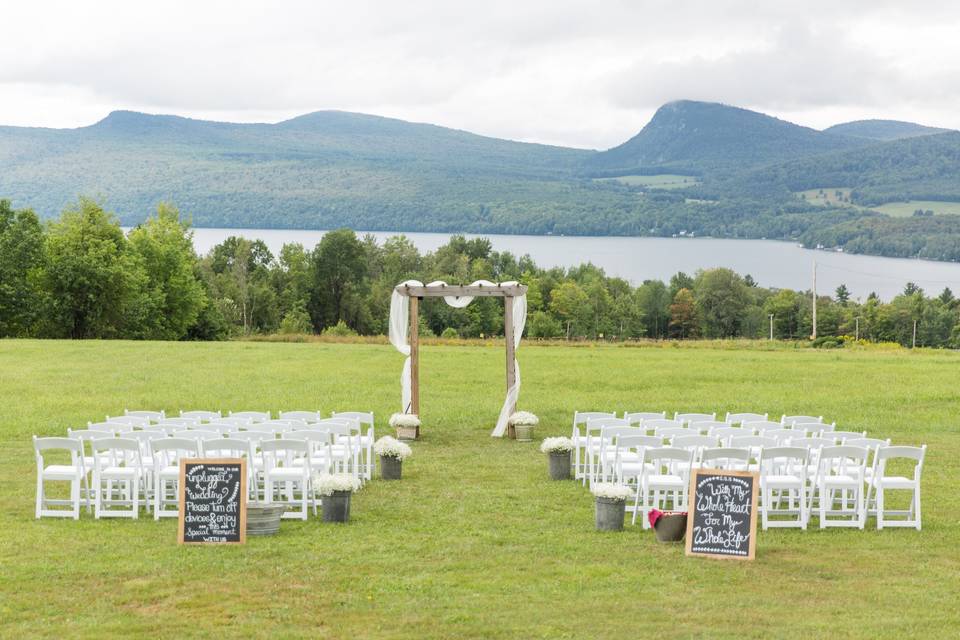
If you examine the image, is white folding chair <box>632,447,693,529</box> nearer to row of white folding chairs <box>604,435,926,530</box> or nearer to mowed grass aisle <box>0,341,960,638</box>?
row of white folding chairs <box>604,435,926,530</box>

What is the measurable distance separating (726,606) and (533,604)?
158 centimetres

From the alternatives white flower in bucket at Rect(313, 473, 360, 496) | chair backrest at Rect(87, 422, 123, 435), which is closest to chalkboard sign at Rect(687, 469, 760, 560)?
white flower in bucket at Rect(313, 473, 360, 496)

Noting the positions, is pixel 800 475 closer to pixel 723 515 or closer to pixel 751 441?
pixel 751 441

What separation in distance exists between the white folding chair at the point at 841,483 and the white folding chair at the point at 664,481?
151cm

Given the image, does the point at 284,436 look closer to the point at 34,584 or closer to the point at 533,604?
the point at 34,584

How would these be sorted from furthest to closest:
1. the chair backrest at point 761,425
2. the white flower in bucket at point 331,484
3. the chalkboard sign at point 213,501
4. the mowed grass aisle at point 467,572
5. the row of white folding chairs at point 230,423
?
the chair backrest at point 761,425, the row of white folding chairs at point 230,423, the white flower in bucket at point 331,484, the chalkboard sign at point 213,501, the mowed grass aisle at point 467,572

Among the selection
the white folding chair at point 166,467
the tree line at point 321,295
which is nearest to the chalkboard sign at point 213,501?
the white folding chair at point 166,467

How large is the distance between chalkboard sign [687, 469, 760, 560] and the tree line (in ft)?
140

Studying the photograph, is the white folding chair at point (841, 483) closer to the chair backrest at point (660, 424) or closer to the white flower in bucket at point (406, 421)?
the chair backrest at point (660, 424)

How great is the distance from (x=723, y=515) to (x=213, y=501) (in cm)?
517

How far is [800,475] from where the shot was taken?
12.6 m

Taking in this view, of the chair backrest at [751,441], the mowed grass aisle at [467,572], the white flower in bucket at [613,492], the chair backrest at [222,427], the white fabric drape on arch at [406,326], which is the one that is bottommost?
the mowed grass aisle at [467,572]

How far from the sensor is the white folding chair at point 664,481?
11.7m

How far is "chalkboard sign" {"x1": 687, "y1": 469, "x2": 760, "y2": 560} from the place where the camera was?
10.5 metres
